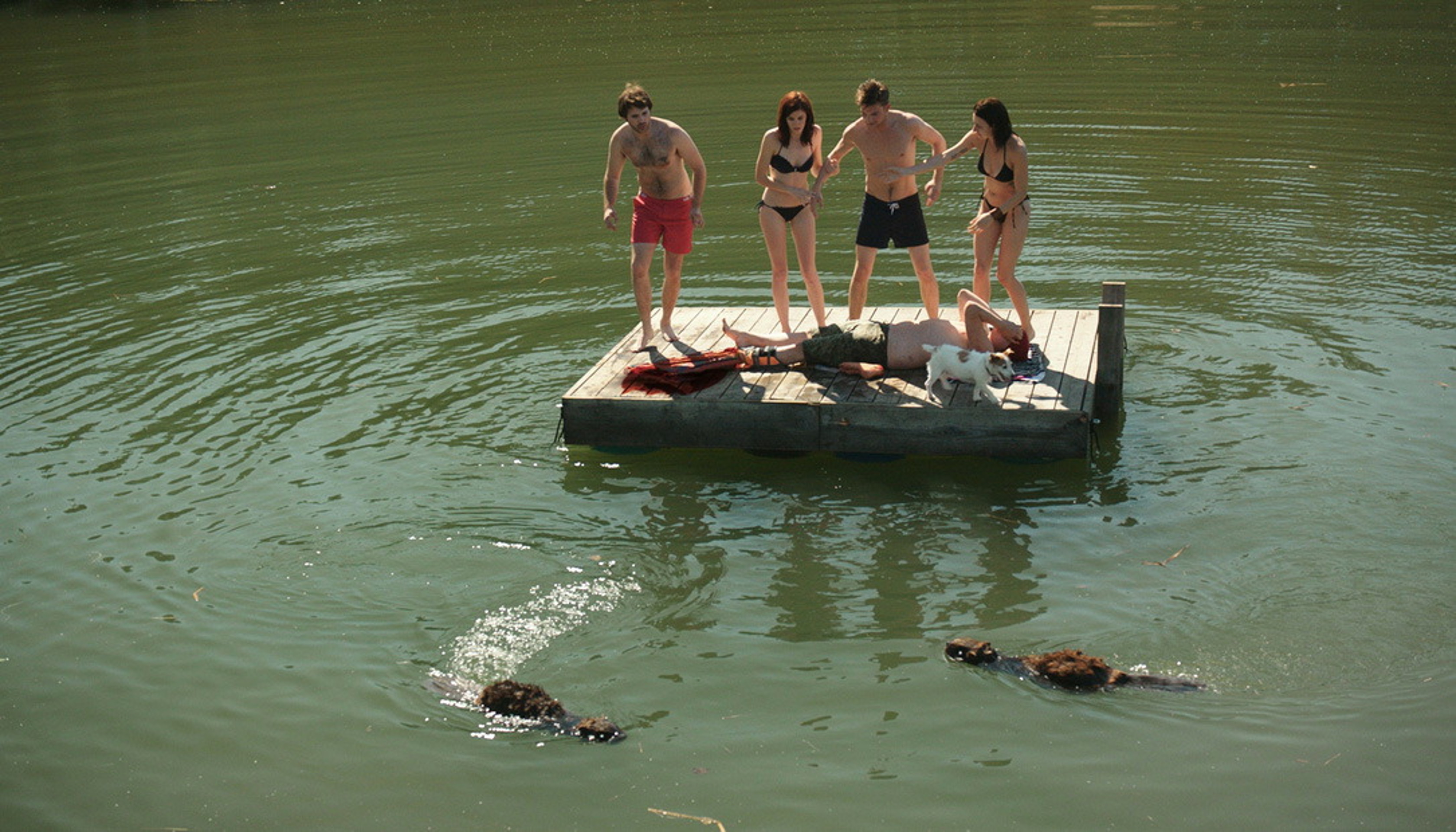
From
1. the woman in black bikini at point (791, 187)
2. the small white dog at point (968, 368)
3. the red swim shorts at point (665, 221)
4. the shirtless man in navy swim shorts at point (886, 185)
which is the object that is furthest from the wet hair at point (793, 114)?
the small white dog at point (968, 368)

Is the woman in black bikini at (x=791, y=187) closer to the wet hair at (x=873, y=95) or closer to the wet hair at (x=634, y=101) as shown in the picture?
the wet hair at (x=873, y=95)

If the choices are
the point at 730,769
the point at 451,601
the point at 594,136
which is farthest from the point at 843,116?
the point at 730,769

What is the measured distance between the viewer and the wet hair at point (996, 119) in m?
9.02

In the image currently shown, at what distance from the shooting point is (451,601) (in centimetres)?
755

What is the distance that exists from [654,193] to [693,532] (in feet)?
9.75

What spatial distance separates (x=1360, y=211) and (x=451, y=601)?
11151mm

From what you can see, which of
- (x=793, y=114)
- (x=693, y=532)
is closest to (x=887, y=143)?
(x=793, y=114)

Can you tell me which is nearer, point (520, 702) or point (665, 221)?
point (520, 702)

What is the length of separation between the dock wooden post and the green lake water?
0.25 metres

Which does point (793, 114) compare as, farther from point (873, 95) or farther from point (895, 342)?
point (895, 342)

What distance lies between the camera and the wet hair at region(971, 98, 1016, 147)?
9023 mm

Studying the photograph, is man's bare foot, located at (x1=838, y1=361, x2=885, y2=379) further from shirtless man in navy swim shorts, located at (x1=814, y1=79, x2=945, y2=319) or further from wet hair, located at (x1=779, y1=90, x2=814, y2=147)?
wet hair, located at (x1=779, y1=90, x2=814, y2=147)

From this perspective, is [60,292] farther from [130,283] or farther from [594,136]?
[594,136]

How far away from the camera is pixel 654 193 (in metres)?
10.1
